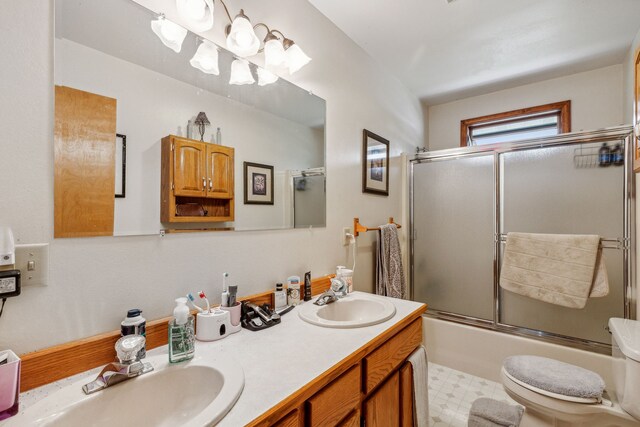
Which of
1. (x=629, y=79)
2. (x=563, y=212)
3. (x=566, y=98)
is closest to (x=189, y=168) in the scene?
(x=563, y=212)

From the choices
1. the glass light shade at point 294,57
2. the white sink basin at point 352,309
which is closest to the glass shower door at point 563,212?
the white sink basin at point 352,309

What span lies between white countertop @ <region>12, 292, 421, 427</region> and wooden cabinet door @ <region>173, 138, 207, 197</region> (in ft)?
1.68

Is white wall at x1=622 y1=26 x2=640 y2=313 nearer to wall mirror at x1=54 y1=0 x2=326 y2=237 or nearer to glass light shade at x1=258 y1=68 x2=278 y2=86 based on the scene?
glass light shade at x1=258 y1=68 x2=278 y2=86

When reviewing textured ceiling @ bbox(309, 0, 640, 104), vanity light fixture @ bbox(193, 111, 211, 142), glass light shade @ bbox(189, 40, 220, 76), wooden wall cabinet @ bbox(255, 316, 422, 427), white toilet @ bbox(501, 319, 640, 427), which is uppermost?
textured ceiling @ bbox(309, 0, 640, 104)

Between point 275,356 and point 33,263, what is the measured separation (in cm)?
66

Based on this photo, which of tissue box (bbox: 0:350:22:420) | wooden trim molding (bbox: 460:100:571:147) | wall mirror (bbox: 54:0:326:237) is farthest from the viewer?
wooden trim molding (bbox: 460:100:571:147)

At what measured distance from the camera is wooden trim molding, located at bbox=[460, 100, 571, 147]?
8.29ft

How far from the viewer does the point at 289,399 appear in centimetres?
68

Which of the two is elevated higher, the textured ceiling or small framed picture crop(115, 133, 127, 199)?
the textured ceiling

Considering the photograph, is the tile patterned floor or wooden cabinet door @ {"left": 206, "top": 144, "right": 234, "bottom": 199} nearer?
wooden cabinet door @ {"left": 206, "top": 144, "right": 234, "bottom": 199}

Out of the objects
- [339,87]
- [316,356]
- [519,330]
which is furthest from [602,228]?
[316,356]

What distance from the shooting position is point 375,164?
2213 mm

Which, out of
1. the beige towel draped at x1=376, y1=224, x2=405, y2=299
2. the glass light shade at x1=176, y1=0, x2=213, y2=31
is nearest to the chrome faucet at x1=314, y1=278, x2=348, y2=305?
the beige towel draped at x1=376, y1=224, x2=405, y2=299

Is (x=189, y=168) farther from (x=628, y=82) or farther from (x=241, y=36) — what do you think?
(x=628, y=82)
